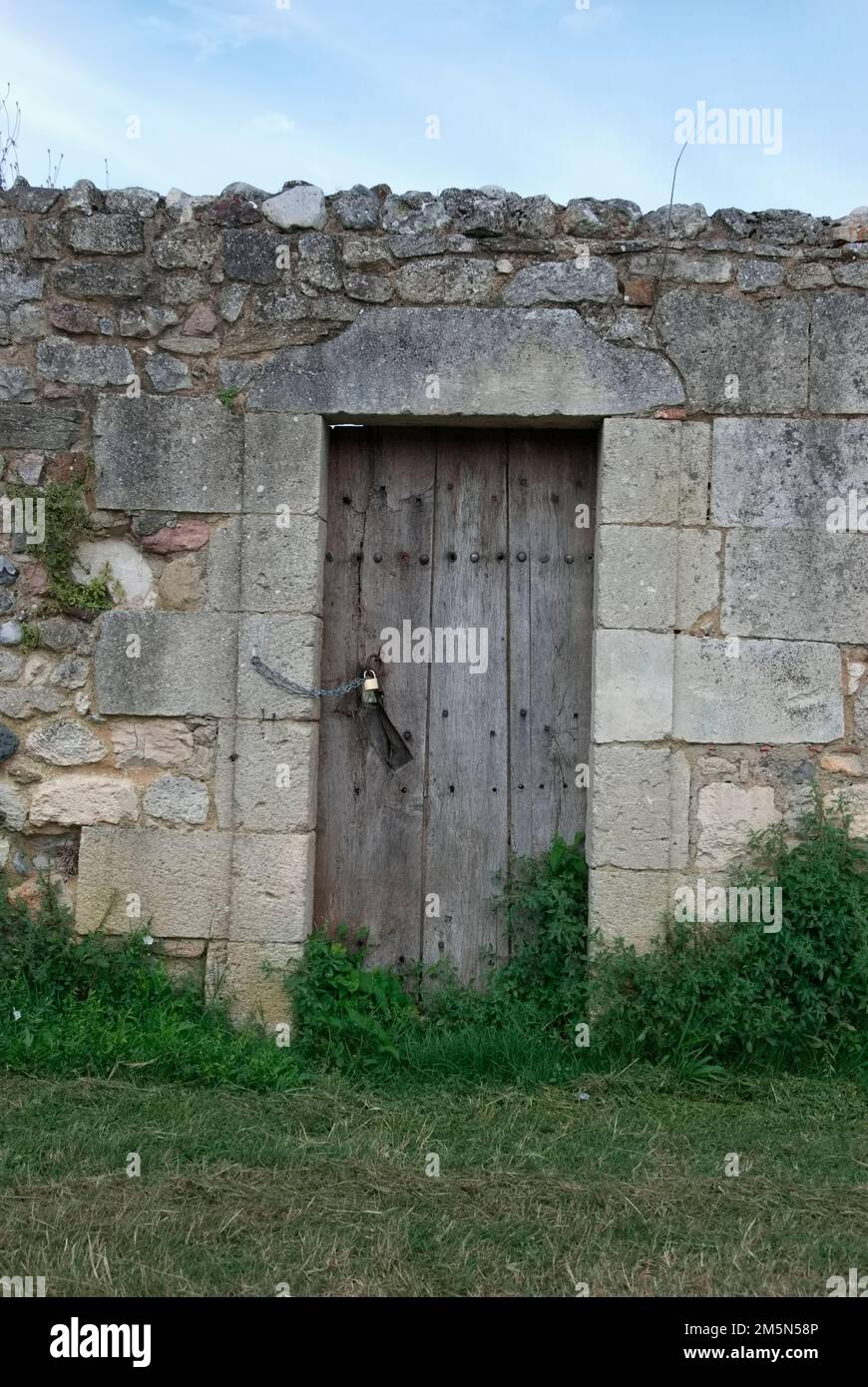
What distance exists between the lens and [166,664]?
14.7 ft

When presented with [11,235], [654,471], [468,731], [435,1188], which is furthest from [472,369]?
[435,1188]

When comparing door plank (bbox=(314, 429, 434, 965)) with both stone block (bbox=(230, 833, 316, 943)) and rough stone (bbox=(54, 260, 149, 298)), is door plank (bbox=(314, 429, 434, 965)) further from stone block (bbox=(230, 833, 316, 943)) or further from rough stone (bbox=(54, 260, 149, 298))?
rough stone (bbox=(54, 260, 149, 298))

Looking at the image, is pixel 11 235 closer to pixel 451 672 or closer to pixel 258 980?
pixel 451 672

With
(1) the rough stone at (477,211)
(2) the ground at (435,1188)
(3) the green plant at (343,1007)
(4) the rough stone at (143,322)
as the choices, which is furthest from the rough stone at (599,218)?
(2) the ground at (435,1188)

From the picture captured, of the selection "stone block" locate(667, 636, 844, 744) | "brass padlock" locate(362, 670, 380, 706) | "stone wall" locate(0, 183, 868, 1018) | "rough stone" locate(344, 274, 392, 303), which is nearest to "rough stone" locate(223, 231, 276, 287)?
"stone wall" locate(0, 183, 868, 1018)

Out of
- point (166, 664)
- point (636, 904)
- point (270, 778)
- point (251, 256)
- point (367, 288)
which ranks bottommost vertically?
point (636, 904)

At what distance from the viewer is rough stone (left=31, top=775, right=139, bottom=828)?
4512 millimetres

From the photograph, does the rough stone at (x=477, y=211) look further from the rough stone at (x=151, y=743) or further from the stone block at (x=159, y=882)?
the stone block at (x=159, y=882)

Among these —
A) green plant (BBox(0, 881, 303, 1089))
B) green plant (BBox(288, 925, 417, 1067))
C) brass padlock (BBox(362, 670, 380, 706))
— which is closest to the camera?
green plant (BBox(0, 881, 303, 1089))

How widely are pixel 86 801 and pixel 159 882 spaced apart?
40cm

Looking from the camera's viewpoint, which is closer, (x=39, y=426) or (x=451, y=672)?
(x=39, y=426)

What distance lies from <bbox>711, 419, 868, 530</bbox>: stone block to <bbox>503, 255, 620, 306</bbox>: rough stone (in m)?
0.64

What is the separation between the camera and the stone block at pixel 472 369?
4434mm

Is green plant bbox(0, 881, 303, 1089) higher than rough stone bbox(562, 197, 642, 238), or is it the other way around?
rough stone bbox(562, 197, 642, 238)
